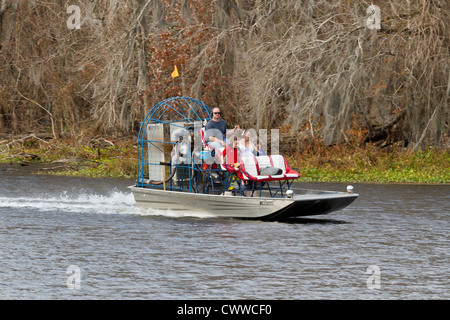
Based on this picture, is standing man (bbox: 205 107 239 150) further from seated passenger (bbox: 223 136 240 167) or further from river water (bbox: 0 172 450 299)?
river water (bbox: 0 172 450 299)

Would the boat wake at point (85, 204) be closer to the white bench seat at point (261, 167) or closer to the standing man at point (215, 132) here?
the standing man at point (215, 132)

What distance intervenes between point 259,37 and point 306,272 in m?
18.1

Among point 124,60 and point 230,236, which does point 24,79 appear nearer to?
point 124,60

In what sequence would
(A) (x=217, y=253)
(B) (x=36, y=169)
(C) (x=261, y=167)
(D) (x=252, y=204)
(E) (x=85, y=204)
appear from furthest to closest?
(B) (x=36, y=169) < (E) (x=85, y=204) < (C) (x=261, y=167) < (D) (x=252, y=204) < (A) (x=217, y=253)

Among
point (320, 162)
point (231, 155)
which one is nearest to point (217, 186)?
point (231, 155)

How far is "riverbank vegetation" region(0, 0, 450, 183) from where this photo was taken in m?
26.8

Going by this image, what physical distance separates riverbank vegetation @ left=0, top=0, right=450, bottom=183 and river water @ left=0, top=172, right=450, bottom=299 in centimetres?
596

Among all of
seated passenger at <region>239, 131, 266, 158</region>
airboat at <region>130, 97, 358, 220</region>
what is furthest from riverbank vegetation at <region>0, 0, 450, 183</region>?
seated passenger at <region>239, 131, 266, 158</region>

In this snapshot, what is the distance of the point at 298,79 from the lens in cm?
2700

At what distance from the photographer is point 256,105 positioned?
27375mm

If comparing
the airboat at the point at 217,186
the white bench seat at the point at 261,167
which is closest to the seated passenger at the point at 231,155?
the airboat at the point at 217,186

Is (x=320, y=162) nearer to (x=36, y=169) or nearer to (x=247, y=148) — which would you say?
(x=36, y=169)

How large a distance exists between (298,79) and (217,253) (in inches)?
540

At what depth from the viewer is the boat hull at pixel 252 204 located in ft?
57.2
